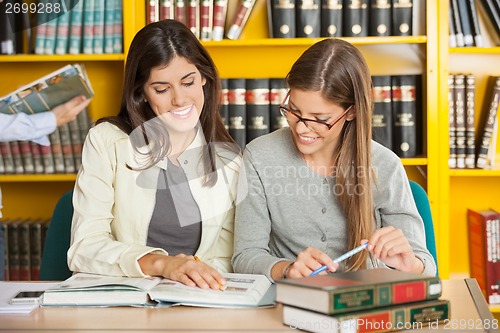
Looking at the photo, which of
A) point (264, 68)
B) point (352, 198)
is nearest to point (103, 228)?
point (352, 198)

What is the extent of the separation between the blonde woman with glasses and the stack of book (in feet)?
1.13

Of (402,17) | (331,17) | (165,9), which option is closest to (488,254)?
(402,17)

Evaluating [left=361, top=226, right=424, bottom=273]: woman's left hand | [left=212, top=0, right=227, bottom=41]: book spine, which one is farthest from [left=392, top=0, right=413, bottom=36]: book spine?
[left=361, top=226, right=424, bottom=273]: woman's left hand

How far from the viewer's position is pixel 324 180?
1866 millimetres

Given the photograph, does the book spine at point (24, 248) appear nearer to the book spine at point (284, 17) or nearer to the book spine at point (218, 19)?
the book spine at point (218, 19)

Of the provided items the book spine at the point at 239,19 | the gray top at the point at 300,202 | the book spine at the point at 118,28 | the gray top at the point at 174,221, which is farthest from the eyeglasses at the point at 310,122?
the book spine at the point at 118,28

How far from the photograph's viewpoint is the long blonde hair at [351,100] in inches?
69.7

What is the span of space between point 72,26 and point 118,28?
0.18 m

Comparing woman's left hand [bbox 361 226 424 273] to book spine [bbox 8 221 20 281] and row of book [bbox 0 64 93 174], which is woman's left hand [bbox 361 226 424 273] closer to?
row of book [bbox 0 64 93 174]

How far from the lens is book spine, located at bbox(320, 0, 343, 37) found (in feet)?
9.44

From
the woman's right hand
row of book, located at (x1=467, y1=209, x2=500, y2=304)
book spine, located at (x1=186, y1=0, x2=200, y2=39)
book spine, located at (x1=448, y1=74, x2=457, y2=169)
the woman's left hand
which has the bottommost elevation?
row of book, located at (x1=467, y1=209, x2=500, y2=304)

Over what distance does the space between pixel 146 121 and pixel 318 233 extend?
0.54m

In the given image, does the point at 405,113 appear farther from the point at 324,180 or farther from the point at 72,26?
the point at 72,26

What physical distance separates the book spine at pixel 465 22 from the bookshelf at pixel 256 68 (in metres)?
0.12
